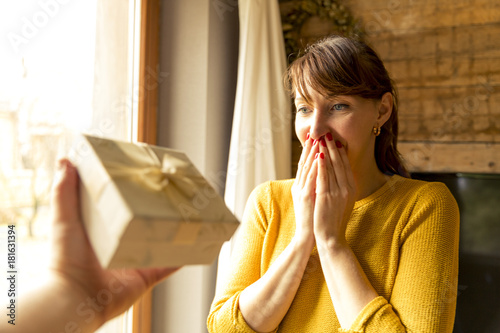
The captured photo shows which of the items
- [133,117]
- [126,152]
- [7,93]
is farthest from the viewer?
[133,117]

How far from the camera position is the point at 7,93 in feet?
4.84

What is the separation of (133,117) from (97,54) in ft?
1.14

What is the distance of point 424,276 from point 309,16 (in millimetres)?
1774

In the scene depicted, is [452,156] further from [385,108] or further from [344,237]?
[344,237]

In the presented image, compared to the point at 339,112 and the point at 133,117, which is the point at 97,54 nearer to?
the point at 133,117

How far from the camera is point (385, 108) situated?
54.4 inches

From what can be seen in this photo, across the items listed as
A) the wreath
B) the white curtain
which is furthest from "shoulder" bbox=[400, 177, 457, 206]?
the wreath

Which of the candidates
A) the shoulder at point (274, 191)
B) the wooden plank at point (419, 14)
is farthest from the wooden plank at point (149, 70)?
the wooden plank at point (419, 14)

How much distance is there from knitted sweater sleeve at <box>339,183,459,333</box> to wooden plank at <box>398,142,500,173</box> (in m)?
1.07

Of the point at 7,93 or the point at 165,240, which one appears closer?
the point at 165,240

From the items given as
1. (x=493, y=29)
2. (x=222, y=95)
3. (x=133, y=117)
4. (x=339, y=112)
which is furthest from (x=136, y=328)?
(x=493, y=29)

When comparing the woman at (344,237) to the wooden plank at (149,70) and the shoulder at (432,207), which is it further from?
the wooden plank at (149,70)

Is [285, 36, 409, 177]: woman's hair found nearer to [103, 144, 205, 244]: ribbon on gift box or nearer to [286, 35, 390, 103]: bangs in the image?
[286, 35, 390, 103]: bangs

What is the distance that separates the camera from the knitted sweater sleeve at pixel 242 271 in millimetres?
1237
